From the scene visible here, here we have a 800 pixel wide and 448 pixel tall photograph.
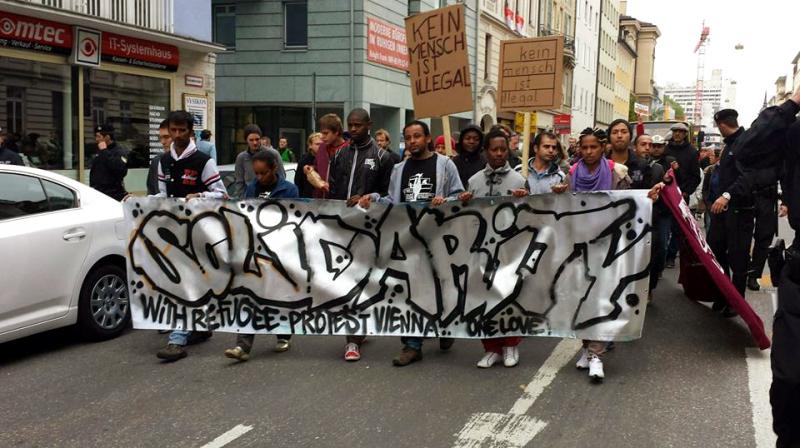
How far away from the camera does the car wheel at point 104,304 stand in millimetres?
6438

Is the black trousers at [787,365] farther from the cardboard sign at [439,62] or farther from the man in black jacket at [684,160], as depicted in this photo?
the man in black jacket at [684,160]

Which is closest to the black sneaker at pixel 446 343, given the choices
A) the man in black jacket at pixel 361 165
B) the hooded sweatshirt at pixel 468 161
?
the man in black jacket at pixel 361 165

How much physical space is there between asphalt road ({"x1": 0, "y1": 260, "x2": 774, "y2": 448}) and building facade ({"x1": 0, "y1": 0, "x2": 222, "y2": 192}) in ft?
29.2

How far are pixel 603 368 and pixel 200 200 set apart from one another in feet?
10.9

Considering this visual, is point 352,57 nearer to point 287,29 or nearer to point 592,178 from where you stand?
point 287,29

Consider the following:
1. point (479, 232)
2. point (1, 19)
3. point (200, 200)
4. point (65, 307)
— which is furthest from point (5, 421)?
point (1, 19)

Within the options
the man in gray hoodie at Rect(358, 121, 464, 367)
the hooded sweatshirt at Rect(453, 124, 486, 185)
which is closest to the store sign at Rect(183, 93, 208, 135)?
the hooded sweatshirt at Rect(453, 124, 486, 185)

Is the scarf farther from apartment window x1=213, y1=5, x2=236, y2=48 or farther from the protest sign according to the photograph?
apartment window x1=213, y1=5, x2=236, y2=48

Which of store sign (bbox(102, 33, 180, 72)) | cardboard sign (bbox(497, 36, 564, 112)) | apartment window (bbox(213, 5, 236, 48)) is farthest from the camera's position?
apartment window (bbox(213, 5, 236, 48))

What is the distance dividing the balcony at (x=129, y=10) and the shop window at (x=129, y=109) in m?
1.14

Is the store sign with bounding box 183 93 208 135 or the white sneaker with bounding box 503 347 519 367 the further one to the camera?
the store sign with bounding box 183 93 208 135

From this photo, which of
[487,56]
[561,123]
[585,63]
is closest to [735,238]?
[561,123]

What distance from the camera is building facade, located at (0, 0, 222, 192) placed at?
13977 millimetres

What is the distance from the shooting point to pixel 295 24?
24641mm
